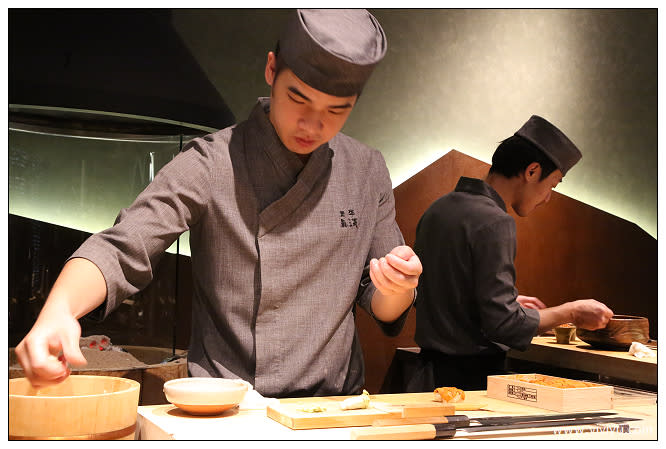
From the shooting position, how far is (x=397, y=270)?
1370 millimetres

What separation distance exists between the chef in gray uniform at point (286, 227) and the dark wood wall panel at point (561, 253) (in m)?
1.82

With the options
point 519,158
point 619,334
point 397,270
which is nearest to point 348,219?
point 397,270

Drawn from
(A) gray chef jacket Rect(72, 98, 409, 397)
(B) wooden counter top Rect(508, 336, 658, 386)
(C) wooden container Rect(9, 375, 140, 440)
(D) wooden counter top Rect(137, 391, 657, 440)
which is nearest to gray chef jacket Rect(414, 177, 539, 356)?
(B) wooden counter top Rect(508, 336, 658, 386)

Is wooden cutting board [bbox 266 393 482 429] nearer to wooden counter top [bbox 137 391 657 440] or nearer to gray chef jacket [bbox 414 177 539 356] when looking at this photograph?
wooden counter top [bbox 137 391 657 440]

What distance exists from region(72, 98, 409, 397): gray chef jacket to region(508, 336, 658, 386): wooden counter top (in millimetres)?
1369

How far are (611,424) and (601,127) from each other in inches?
136

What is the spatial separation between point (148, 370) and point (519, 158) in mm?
1702

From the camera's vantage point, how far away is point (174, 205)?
5.01ft

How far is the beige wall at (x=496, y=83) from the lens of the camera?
330 centimetres

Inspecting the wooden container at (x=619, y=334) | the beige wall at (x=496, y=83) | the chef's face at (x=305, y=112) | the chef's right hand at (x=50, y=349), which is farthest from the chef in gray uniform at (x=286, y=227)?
the beige wall at (x=496, y=83)

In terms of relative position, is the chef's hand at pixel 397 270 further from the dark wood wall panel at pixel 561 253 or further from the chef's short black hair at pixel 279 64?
the dark wood wall panel at pixel 561 253

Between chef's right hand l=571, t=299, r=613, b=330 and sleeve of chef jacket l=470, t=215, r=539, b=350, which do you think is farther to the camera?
chef's right hand l=571, t=299, r=613, b=330

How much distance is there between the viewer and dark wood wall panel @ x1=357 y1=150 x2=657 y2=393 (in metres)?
3.62

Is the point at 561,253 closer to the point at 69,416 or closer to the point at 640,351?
the point at 640,351
